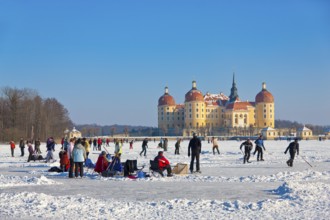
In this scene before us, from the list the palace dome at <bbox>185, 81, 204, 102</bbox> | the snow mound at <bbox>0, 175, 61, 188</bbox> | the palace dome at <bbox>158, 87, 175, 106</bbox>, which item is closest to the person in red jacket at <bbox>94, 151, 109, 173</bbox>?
the snow mound at <bbox>0, 175, 61, 188</bbox>

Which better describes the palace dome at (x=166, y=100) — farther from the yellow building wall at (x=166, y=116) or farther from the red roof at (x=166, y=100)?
the yellow building wall at (x=166, y=116)

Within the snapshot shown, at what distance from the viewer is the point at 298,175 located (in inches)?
576

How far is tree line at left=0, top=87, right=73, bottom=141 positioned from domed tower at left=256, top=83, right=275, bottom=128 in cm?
6525

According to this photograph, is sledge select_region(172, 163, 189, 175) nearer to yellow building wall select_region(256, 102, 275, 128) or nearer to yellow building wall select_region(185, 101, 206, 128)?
yellow building wall select_region(185, 101, 206, 128)

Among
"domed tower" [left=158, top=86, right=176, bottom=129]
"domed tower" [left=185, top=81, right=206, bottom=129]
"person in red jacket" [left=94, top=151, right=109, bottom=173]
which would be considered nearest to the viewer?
"person in red jacket" [left=94, top=151, right=109, bottom=173]

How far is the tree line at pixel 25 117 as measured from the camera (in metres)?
69.8

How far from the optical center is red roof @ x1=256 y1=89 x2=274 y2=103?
133625 mm

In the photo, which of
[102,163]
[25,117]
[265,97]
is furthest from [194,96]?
[102,163]

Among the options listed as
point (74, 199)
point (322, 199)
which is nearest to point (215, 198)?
point (322, 199)

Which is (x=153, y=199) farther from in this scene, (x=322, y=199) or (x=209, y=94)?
(x=209, y=94)

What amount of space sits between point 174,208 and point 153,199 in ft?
3.82

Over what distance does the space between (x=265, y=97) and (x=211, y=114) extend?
562 inches

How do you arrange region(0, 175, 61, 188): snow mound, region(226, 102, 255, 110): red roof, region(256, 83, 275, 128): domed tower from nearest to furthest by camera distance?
region(0, 175, 61, 188): snow mound
region(226, 102, 255, 110): red roof
region(256, 83, 275, 128): domed tower

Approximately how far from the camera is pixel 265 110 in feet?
436
